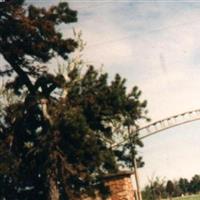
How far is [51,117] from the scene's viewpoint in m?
17.8

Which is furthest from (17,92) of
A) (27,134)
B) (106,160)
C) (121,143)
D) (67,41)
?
(121,143)

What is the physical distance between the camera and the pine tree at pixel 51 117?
→ 1700cm

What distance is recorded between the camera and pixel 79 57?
21.9 meters

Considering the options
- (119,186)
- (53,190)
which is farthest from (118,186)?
(53,190)

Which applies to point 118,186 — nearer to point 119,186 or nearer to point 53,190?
point 119,186

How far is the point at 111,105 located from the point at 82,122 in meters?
2.67

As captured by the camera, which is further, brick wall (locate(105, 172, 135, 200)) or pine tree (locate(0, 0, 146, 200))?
brick wall (locate(105, 172, 135, 200))

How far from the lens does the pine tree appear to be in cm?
1700

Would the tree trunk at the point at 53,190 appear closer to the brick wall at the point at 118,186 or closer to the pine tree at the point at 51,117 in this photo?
A: the pine tree at the point at 51,117

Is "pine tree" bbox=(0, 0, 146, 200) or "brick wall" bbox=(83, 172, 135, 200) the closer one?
"pine tree" bbox=(0, 0, 146, 200)

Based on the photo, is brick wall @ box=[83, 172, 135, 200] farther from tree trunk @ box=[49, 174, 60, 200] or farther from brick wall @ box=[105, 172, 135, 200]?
tree trunk @ box=[49, 174, 60, 200]

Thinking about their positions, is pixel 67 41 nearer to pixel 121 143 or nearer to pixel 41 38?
pixel 41 38

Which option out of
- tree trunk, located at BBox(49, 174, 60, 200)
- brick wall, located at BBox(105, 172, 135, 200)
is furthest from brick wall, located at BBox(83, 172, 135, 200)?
tree trunk, located at BBox(49, 174, 60, 200)

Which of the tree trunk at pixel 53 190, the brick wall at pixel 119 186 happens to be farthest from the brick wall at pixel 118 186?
the tree trunk at pixel 53 190
